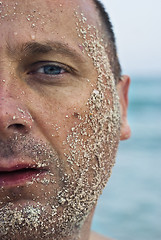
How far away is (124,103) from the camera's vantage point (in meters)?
2.92

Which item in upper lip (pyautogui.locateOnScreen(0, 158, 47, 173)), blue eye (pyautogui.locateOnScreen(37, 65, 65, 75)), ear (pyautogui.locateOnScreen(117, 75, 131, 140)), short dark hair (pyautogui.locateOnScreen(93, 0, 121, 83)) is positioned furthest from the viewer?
ear (pyautogui.locateOnScreen(117, 75, 131, 140))

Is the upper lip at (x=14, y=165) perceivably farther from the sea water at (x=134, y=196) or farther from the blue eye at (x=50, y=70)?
the sea water at (x=134, y=196)

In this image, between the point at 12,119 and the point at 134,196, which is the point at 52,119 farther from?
the point at 134,196

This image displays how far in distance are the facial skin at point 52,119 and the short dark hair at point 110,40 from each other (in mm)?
197

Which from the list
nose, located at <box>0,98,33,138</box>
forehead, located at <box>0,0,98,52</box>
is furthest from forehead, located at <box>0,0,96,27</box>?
nose, located at <box>0,98,33,138</box>

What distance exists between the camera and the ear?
284 cm

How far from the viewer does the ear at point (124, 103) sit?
2.84 meters

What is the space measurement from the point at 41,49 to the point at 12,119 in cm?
48

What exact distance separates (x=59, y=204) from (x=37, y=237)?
0.68ft

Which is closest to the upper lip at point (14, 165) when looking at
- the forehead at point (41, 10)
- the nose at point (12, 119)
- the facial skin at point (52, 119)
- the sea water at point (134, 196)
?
the facial skin at point (52, 119)

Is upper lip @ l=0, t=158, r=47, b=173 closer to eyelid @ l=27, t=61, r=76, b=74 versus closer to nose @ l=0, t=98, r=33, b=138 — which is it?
nose @ l=0, t=98, r=33, b=138

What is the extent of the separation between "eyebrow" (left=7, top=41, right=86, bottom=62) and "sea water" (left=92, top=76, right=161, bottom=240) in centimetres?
490

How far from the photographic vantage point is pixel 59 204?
2.06m

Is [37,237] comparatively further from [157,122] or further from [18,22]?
[157,122]
